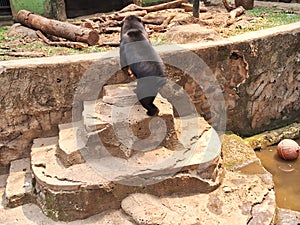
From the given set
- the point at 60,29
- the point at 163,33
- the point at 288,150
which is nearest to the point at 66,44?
the point at 60,29

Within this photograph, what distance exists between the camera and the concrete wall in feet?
17.1

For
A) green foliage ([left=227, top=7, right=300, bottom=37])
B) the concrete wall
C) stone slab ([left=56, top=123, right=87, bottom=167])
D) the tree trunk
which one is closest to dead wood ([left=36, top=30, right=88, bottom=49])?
the concrete wall

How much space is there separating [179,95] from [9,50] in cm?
288

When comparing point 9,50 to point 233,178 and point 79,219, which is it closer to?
point 79,219

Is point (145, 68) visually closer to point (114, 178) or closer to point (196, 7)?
point (114, 178)

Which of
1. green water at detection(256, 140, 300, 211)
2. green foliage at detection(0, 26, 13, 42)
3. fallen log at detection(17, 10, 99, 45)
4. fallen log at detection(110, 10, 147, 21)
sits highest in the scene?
fallen log at detection(17, 10, 99, 45)

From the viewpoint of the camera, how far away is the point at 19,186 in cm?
476

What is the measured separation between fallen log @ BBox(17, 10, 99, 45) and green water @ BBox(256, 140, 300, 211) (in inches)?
137

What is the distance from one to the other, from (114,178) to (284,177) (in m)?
2.88

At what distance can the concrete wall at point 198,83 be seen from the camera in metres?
5.21

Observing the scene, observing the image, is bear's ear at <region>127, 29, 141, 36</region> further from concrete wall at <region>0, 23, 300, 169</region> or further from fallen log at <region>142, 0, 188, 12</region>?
fallen log at <region>142, 0, 188, 12</region>

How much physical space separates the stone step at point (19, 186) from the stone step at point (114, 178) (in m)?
0.18

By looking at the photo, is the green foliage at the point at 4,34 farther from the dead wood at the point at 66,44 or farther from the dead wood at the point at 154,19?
the dead wood at the point at 154,19

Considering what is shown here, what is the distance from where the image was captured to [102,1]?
10078 mm
